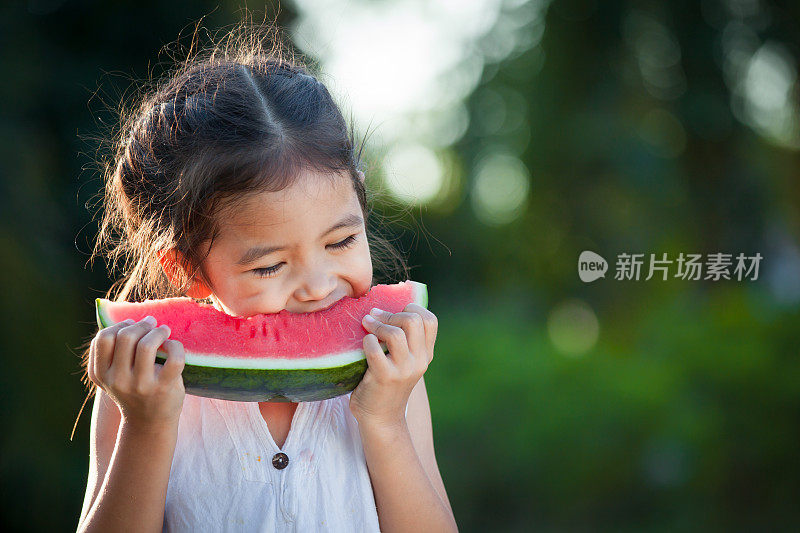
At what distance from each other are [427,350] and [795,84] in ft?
23.2

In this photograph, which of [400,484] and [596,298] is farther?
[596,298]

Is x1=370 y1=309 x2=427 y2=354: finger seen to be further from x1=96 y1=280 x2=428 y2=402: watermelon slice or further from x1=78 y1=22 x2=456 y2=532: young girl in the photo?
x1=96 y1=280 x2=428 y2=402: watermelon slice

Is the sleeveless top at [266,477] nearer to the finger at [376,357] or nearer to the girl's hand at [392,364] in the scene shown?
the girl's hand at [392,364]

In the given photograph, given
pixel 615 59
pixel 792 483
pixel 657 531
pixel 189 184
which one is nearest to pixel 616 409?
pixel 657 531

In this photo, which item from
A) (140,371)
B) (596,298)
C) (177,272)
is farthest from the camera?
(596,298)

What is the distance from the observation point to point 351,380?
1662 mm

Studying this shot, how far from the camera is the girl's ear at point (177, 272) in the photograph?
180cm

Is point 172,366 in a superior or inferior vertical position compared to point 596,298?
inferior

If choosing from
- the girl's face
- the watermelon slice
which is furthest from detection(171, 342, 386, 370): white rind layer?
the girl's face

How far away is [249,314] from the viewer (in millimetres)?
1722

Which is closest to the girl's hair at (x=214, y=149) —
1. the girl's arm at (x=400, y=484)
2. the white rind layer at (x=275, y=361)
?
the white rind layer at (x=275, y=361)

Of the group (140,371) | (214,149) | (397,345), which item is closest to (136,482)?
(140,371)

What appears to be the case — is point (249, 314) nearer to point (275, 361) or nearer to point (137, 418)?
point (275, 361)

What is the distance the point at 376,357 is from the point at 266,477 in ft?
1.32
